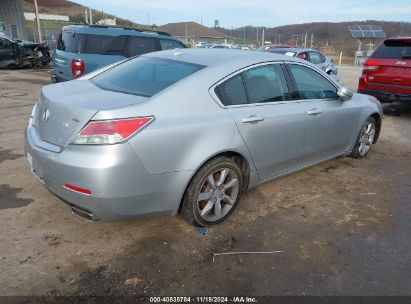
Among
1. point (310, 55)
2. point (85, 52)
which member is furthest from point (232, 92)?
point (310, 55)

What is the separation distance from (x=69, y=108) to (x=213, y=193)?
1403 mm

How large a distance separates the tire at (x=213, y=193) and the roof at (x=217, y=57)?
3.10ft

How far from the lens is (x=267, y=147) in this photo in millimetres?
3697

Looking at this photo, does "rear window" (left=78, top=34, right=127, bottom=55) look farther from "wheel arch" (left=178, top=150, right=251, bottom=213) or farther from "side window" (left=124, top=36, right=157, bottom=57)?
"wheel arch" (left=178, top=150, right=251, bottom=213)

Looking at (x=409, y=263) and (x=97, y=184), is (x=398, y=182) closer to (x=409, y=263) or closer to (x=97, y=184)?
(x=409, y=263)

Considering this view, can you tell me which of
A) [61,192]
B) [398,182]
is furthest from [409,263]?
[61,192]

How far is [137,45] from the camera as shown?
934cm

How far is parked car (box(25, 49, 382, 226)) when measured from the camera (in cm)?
273

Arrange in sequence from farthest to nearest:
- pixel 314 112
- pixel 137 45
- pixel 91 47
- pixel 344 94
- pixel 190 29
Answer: pixel 190 29
pixel 137 45
pixel 91 47
pixel 344 94
pixel 314 112

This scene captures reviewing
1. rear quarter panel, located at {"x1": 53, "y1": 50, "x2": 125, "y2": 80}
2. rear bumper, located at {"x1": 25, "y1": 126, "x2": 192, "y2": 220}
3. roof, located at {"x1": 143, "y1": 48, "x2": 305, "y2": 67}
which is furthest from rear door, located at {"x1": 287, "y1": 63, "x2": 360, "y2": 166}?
rear quarter panel, located at {"x1": 53, "y1": 50, "x2": 125, "y2": 80}

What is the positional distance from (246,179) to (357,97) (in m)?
2.49

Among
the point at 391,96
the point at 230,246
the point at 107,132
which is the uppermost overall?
the point at 107,132

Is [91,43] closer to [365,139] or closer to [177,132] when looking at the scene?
[365,139]

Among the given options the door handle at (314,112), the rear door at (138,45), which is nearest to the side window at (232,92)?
the door handle at (314,112)
